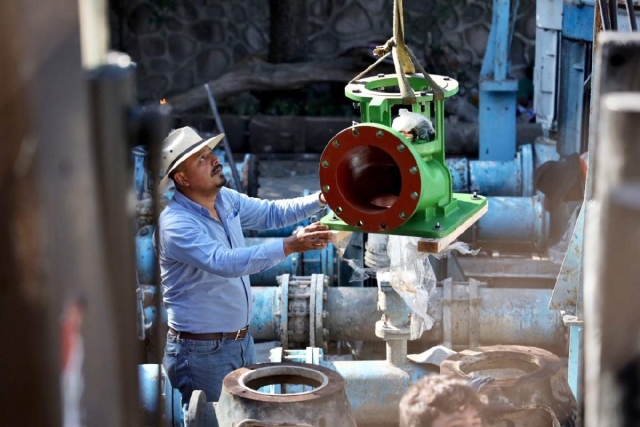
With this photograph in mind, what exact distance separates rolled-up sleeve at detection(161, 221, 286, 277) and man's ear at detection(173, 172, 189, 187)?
18 centimetres

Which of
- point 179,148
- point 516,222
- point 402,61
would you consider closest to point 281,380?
point 179,148

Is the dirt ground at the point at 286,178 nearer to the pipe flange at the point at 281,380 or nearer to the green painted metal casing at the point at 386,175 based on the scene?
the pipe flange at the point at 281,380

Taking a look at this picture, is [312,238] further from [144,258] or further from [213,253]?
[144,258]

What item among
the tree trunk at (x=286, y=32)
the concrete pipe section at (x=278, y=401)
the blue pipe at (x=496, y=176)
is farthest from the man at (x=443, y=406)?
the tree trunk at (x=286, y=32)

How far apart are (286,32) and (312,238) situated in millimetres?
9261

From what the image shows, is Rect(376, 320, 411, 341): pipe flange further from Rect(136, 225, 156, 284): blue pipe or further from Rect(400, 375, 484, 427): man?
Rect(136, 225, 156, 284): blue pipe

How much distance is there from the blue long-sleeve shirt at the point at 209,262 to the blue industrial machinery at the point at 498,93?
439 centimetres

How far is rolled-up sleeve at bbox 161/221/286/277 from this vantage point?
362cm

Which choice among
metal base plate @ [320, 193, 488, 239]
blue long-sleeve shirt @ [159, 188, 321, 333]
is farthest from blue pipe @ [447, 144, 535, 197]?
metal base plate @ [320, 193, 488, 239]

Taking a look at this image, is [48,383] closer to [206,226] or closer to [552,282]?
[206,226]

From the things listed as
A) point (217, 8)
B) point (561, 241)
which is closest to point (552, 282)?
point (561, 241)

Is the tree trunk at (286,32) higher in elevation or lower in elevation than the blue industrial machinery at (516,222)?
higher

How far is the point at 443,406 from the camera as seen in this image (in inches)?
103

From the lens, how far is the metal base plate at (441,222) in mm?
2732
